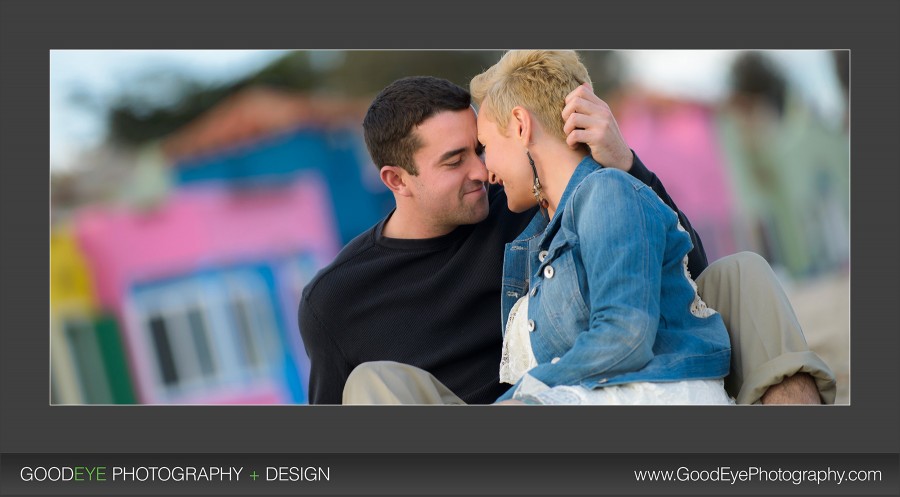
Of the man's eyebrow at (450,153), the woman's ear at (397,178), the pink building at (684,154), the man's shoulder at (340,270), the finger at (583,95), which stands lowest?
the man's shoulder at (340,270)

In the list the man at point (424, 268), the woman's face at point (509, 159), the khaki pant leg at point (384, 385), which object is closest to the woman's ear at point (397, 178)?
the man at point (424, 268)

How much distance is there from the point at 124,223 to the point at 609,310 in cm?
943

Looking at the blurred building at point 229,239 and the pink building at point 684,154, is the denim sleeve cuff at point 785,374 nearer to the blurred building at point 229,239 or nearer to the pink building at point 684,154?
the pink building at point 684,154

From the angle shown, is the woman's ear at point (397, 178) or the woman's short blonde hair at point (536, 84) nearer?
the woman's short blonde hair at point (536, 84)

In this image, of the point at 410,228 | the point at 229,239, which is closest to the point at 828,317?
the point at 229,239

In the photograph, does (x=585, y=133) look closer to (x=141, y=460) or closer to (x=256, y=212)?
(x=141, y=460)

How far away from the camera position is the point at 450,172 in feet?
10.7

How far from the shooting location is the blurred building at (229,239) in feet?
35.5

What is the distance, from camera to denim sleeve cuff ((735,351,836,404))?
251cm

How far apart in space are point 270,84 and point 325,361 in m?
8.42

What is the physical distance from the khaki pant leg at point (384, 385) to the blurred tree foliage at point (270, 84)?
7220mm

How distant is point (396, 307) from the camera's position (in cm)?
329

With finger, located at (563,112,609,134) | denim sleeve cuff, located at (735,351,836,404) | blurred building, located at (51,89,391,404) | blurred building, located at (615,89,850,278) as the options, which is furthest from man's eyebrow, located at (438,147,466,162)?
blurred building, located at (51,89,391,404)

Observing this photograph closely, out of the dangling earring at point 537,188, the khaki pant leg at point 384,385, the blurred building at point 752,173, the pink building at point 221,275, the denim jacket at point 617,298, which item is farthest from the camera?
the pink building at point 221,275
